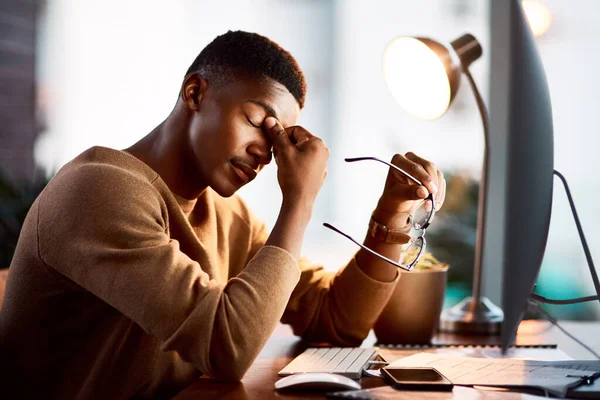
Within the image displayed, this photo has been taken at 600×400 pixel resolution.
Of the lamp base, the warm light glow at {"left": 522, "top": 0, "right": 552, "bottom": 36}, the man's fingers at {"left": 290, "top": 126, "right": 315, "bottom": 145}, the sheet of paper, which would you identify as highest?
the warm light glow at {"left": 522, "top": 0, "right": 552, "bottom": 36}

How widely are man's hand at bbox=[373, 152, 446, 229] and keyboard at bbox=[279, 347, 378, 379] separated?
257mm

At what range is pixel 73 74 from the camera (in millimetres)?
2998

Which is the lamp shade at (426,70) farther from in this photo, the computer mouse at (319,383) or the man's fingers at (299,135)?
the computer mouse at (319,383)

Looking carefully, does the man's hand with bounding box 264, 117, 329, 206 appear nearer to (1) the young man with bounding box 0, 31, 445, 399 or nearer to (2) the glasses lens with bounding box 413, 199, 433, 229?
(1) the young man with bounding box 0, 31, 445, 399

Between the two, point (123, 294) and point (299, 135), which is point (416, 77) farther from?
point (123, 294)

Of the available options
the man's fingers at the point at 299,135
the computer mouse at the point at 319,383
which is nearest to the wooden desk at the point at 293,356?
the computer mouse at the point at 319,383

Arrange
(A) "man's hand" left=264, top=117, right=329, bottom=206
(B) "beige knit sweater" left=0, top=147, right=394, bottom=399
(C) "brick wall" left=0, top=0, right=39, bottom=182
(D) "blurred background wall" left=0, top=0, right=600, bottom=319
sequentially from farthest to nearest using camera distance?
1. (C) "brick wall" left=0, top=0, right=39, bottom=182
2. (D) "blurred background wall" left=0, top=0, right=600, bottom=319
3. (A) "man's hand" left=264, top=117, right=329, bottom=206
4. (B) "beige knit sweater" left=0, top=147, right=394, bottom=399

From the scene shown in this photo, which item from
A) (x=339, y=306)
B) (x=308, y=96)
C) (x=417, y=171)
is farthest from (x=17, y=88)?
(x=417, y=171)

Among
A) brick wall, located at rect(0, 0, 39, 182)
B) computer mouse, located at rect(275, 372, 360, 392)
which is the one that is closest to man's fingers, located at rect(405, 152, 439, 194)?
computer mouse, located at rect(275, 372, 360, 392)

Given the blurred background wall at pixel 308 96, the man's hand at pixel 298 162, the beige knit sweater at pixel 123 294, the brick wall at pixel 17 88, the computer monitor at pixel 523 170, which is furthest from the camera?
the brick wall at pixel 17 88

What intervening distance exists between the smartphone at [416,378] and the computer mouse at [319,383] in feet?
0.21

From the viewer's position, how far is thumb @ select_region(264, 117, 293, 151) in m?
1.14

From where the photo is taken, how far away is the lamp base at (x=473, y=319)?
4.85 feet

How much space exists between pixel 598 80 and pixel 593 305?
85 cm
